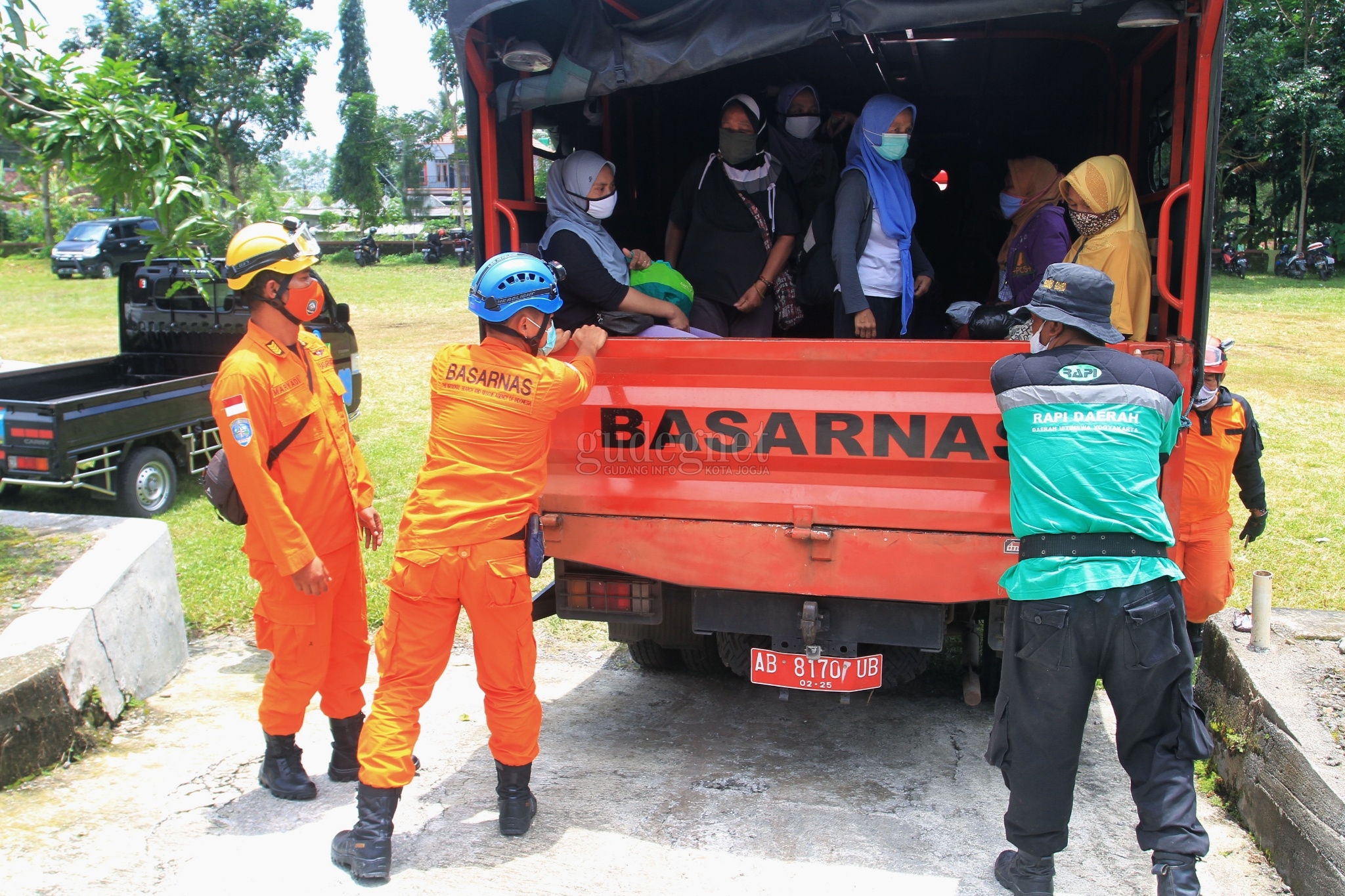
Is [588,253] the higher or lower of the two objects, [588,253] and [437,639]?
the higher

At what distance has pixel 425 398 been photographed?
11.3 metres

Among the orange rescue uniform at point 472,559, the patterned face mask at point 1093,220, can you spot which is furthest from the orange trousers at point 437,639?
the patterned face mask at point 1093,220

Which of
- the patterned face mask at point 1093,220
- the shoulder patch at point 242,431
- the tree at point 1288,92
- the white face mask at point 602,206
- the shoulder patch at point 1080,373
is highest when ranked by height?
the tree at point 1288,92

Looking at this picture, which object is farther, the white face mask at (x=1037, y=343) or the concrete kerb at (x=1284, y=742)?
the white face mask at (x=1037, y=343)

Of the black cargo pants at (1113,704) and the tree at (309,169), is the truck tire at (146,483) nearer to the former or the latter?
the black cargo pants at (1113,704)

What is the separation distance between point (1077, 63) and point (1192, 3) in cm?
232

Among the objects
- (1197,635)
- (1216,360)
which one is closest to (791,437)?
(1216,360)

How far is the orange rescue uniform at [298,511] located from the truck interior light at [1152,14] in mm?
2941

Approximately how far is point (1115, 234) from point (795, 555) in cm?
161

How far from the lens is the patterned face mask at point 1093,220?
3719 mm

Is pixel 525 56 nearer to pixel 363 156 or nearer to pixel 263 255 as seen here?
pixel 263 255

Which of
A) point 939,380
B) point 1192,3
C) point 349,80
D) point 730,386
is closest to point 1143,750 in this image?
point 939,380

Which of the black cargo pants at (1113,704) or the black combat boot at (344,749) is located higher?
the black cargo pants at (1113,704)

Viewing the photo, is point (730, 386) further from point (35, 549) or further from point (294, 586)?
point (35, 549)
